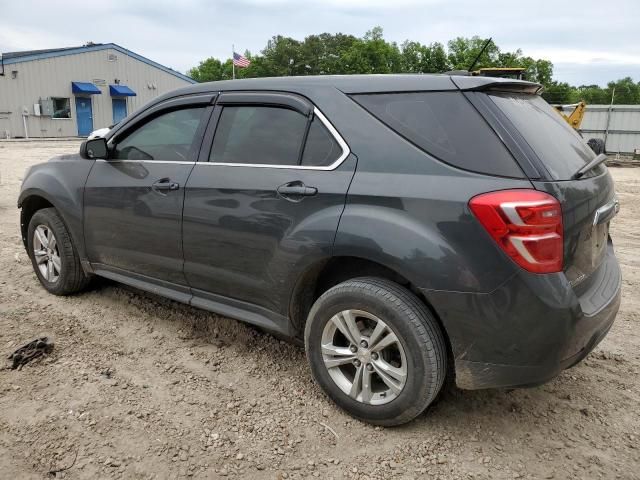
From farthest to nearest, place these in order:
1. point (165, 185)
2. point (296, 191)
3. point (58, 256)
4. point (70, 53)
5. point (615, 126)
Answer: point (70, 53)
point (615, 126)
point (58, 256)
point (165, 185)
point (296, 191)

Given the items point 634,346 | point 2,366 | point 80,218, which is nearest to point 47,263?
point 80,218

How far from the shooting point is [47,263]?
4379 mm

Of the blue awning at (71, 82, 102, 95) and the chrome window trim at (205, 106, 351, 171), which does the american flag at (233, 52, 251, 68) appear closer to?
the blue awning at (71, 82, 102, 95)

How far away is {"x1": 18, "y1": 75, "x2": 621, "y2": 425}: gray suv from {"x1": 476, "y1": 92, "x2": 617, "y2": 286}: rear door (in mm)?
12

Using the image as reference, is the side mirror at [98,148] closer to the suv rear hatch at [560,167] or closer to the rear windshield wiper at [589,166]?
the suv rear hatch at [560,167]

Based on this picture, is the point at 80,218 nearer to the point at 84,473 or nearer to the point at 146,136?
A: the point at 146,136

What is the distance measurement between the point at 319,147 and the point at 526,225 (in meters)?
1.13

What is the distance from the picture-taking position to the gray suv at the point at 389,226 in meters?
2.24

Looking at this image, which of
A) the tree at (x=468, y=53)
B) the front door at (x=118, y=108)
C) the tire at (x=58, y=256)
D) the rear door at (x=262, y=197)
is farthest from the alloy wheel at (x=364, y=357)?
the tree at (x=468, y=53)

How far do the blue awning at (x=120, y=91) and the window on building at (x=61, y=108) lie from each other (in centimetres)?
267

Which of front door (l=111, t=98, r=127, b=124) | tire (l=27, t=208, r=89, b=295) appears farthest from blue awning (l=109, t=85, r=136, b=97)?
tire (l=27, t=208, r=89, b=295)

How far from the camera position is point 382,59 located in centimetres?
6419

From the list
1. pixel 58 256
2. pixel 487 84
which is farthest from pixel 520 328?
pixel 58 256

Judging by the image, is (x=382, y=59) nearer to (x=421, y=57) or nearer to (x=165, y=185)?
(x=421, y=57)
